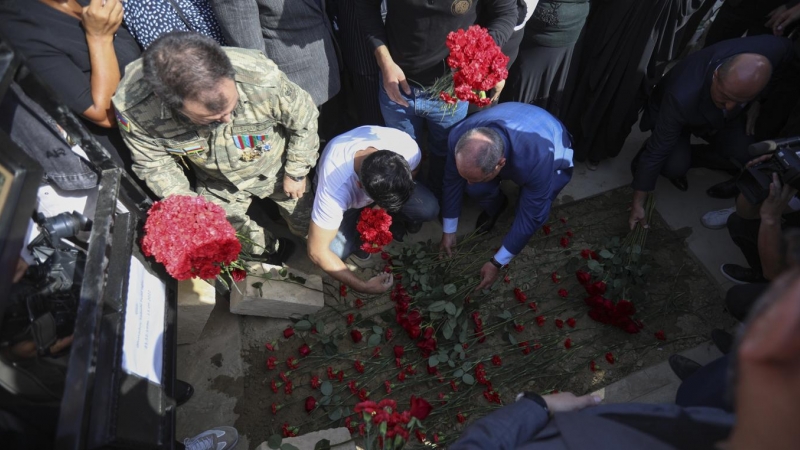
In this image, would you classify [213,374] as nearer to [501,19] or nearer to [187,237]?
[187,237]

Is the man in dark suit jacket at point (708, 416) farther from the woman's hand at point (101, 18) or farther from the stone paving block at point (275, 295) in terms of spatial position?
the woman's hand at point (101, 18)

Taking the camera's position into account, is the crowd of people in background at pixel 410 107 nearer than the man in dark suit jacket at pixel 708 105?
Yes

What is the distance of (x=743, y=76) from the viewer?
2795 mm

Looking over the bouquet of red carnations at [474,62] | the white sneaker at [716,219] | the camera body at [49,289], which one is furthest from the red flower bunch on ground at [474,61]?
the white sneaker at [716,219]

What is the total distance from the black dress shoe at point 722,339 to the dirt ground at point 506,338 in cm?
14

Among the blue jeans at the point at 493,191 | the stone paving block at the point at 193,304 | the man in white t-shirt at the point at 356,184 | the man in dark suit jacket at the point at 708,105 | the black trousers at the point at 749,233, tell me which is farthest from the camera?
the black trousers at the point at 749,233

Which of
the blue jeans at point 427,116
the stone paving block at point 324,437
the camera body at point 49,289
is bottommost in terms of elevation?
the stone paving block at point 324,437

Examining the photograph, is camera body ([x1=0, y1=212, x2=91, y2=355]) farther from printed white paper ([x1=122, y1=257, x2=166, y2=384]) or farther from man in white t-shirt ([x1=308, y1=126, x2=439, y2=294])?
man in white t-shirt ([x1=308, y1=126, x2=439, y2=294])

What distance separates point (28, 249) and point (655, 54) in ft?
11.9

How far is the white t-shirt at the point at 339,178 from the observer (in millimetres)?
2557

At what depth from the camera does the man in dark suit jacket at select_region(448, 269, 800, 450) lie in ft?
2.32

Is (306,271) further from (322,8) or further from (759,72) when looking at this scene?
(759,72)

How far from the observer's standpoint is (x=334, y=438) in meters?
2.38

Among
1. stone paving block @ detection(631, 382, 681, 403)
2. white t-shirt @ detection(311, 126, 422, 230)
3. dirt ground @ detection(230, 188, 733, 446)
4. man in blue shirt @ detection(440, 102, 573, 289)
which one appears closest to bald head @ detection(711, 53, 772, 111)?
man in blue shirt @ detection(440, 102, 573, 289)
